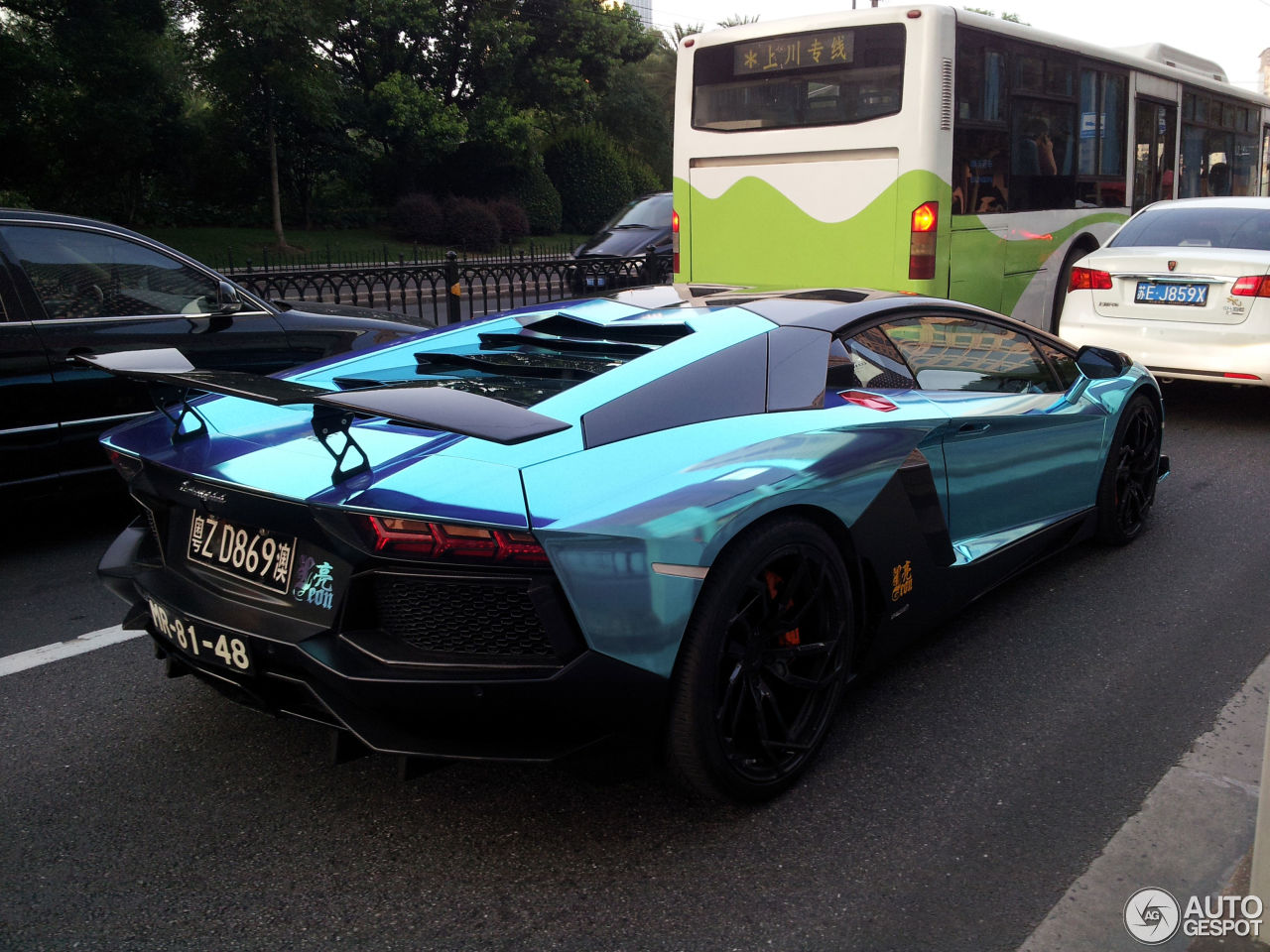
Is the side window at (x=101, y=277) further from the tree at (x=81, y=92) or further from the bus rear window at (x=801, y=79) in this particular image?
the tree at (x=81, y=92)

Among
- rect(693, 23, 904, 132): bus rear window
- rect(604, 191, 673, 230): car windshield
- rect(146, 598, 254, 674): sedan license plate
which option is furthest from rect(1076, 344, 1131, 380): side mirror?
rect(604, 191, 673, 230): car windshield

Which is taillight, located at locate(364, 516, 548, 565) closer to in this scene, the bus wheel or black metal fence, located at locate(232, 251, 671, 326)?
black metal fence, located at locate(232, 251, 671, 326)

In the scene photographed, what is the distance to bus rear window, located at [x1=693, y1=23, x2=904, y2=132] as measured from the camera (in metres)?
8.76

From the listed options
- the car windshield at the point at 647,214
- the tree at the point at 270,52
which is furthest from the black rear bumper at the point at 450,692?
the tree at the point at 270,52

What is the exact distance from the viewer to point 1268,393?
9.56m

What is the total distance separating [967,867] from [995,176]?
7819 millimetres

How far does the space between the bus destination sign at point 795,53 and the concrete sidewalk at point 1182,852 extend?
268 inches

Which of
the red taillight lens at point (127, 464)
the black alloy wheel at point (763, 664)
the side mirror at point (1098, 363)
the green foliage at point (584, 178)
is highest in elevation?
the green foliage at point (584, 178)

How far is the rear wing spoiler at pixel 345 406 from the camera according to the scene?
2357 millimetres

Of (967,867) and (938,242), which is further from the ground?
(938,242)

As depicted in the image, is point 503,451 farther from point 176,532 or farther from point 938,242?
point 938,242

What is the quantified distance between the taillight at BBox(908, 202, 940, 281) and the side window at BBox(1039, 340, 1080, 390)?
4175 mm

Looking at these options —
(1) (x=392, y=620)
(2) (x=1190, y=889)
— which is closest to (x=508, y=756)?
(1) (x=392, y=620)

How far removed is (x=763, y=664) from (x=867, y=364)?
116cm
